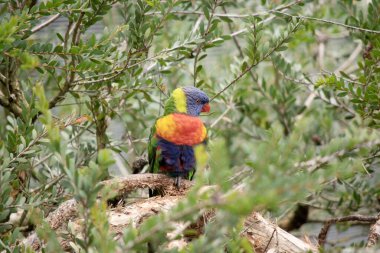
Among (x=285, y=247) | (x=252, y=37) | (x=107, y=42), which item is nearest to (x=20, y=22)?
(x=107, y=42)

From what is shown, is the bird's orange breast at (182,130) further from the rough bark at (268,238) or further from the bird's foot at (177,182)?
the rough bark at (268,238)

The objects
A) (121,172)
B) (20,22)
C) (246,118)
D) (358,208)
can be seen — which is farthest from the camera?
(246,118)

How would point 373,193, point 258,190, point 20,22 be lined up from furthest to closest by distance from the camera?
point 373,193, point 20,22, point 258,190

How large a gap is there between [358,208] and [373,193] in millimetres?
179

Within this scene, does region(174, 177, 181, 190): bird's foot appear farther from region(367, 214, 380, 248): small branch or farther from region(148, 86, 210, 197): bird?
region(367, 214, 380, 248): small branch

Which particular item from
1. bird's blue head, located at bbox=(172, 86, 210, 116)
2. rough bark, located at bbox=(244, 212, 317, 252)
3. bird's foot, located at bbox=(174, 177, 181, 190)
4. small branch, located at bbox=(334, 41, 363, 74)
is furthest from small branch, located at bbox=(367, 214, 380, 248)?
small branch, located at bbox=(334, 41, 363, 74)

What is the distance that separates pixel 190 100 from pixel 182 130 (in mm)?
131

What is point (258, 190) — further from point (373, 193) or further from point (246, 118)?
point (246, 118)

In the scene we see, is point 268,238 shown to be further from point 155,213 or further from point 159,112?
point 159,112

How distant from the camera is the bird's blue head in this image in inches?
73.8

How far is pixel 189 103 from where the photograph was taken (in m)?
1.90

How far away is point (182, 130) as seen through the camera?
1.84 metres

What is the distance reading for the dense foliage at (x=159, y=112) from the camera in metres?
0.77

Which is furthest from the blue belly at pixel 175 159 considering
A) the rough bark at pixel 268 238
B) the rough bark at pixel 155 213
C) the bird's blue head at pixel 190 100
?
the rough bark at pixel 268 238
